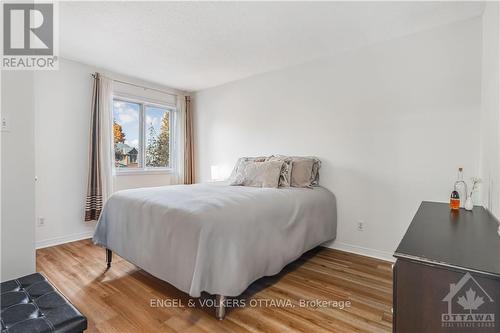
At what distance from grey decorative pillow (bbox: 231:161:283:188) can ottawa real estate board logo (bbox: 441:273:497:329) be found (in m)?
2.03

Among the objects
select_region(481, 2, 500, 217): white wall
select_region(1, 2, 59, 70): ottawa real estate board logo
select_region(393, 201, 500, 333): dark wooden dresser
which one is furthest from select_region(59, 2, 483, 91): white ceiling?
select_region(393, 201, 500, 333): dark wooden dresser

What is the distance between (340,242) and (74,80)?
4047mm

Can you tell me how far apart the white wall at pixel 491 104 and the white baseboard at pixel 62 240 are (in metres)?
4.35

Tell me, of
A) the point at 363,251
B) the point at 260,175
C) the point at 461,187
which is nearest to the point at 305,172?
the point at 260,175

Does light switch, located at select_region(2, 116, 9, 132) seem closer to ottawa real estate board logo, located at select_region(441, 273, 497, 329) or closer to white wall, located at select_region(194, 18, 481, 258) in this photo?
ottawa real estate board logo, located at select_region(441, 273, 497, 329)

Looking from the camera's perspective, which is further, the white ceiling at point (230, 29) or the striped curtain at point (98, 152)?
the striped curtain at point (98, 152)

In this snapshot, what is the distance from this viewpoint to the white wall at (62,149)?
3096 millimetres

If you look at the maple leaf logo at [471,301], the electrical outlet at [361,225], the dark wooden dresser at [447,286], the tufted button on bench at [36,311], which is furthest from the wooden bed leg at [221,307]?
the electrical outlet at [361,225]

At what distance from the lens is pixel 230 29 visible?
2.48m

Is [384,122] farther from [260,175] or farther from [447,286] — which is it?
[447,286]

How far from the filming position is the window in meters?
3.96

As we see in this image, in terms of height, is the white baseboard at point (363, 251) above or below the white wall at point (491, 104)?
below

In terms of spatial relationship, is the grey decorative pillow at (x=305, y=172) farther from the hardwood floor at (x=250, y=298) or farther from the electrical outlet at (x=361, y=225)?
the hardwood floor at (x=250, y=298)

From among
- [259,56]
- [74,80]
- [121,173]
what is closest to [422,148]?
[259,56]
